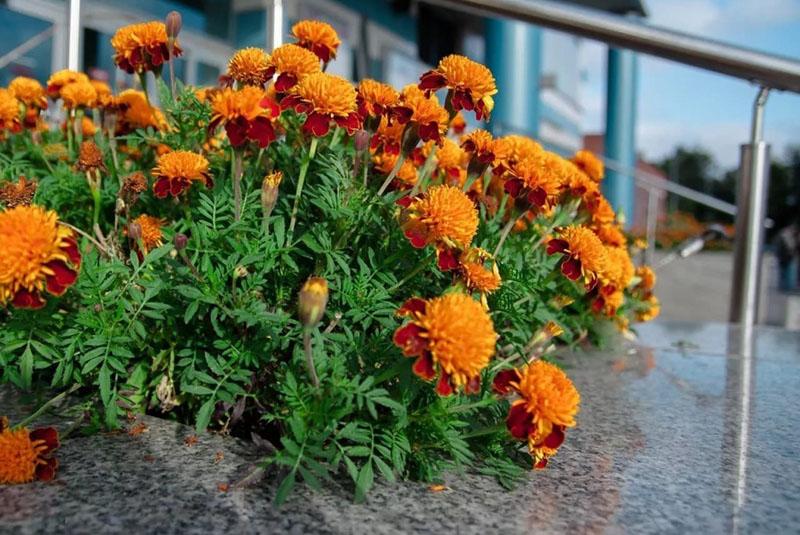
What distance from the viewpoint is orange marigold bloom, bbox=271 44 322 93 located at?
4.20 ft

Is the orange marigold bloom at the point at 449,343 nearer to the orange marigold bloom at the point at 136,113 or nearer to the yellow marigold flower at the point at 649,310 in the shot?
the orange marigold bloom at the point at 136,113

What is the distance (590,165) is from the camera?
1896 mm

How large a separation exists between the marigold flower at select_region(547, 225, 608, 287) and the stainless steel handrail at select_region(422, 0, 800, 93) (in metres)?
1.55

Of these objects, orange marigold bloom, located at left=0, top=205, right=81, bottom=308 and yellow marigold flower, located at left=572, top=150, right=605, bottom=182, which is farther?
yellow marigold flower, located at left=572, top=150, right=605, bottom=182

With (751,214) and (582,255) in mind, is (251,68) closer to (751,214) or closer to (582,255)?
(582,255)

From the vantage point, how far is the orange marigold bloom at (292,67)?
4.20 feet

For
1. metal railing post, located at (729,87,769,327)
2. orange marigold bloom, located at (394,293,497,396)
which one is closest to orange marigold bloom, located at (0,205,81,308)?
orange marigold bloom, located at (394,293,497,396)

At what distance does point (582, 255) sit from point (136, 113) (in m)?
1.09

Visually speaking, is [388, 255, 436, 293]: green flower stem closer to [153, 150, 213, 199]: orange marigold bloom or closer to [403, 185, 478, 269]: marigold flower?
[403, 185, 478, 269]: marigold flower

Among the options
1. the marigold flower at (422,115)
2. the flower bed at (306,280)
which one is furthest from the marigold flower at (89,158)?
the marigold flower at (422,115)

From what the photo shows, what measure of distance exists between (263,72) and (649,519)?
3.21 ft

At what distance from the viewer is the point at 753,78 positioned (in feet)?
8.36

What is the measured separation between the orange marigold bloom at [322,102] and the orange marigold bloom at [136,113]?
595 millimetres

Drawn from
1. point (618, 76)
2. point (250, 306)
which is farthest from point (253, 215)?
point (618, 76)
